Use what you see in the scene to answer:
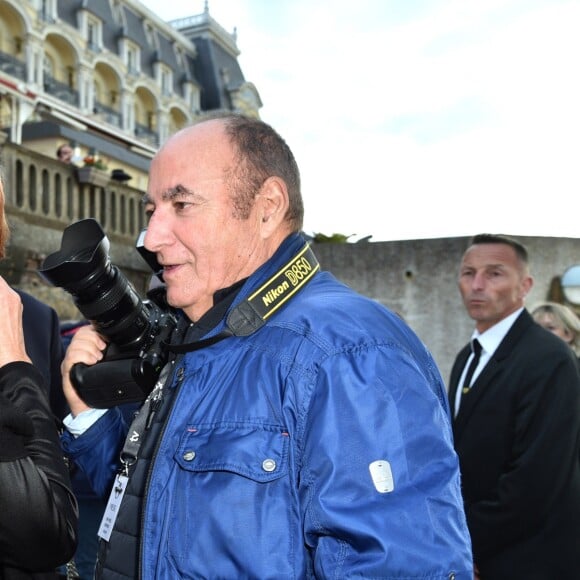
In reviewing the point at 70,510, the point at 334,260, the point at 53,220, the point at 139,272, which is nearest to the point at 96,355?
the point at 70,510

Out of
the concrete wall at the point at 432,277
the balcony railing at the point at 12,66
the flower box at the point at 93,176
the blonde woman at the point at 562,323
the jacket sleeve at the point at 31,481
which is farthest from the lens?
the balcony railing at the point at 12,66

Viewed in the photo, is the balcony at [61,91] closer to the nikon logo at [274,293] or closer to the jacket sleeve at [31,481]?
the jacket sleeve at [31,481]

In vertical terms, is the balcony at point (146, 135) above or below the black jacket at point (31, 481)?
above

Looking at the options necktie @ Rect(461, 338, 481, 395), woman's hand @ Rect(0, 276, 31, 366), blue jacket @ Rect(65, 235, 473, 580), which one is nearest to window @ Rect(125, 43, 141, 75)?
necktie @ Rect(461, 338, 481, 395)

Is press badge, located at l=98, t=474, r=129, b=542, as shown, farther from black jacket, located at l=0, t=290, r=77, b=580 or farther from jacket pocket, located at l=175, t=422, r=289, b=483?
jacket pocket, located at l=175, t=422, r=289, b=483

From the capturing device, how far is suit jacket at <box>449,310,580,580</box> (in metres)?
2.89

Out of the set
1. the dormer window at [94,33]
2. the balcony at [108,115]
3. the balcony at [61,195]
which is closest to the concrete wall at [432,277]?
the balcony at [61,195]

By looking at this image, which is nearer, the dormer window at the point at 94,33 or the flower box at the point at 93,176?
the flower box at the point at 93,176

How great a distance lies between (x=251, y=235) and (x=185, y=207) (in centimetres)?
18

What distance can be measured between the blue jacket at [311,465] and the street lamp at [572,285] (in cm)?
488

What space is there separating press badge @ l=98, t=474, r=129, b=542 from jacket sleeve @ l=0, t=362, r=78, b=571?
8 centimetres

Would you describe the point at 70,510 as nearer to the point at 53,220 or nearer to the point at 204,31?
the point at 53,220

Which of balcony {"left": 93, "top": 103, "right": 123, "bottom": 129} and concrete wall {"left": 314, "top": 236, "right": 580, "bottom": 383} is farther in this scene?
balcony {"left": 93, "top": 103, "right": 123, "bottom": 129}

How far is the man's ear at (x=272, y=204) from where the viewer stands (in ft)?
5.72
